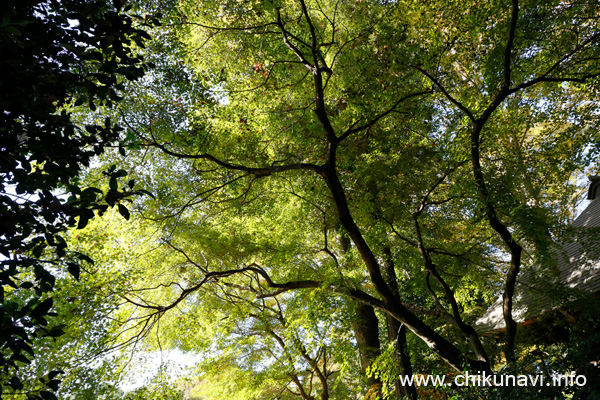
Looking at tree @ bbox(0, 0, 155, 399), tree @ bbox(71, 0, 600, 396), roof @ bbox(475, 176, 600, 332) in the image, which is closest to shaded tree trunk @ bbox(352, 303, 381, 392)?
tree @ bbox(71, 0, 600, 396)

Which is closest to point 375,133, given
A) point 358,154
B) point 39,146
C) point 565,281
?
point 358,154

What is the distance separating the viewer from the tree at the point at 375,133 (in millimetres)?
5488

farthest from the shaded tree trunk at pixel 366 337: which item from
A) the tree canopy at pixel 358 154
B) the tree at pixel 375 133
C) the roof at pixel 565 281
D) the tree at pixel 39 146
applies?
the tree at pixel 39 146

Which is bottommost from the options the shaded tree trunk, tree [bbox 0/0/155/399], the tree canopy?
tree [bbox 0/0/155/399]

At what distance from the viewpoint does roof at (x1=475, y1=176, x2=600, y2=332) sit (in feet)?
22.9

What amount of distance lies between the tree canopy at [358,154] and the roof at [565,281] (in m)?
0.44

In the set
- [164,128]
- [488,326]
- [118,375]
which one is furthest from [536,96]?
[118,375]

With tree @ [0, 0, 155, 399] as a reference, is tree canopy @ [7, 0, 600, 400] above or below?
above

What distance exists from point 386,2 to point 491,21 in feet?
8.38

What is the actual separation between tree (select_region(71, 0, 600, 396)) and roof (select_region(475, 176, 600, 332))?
0.61 meters

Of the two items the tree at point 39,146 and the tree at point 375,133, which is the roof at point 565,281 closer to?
the tree at point 375,133

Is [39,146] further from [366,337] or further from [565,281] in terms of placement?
[565,281]

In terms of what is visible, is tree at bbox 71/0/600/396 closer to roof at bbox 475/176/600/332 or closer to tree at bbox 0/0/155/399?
roof at bbox 475/176/600/332

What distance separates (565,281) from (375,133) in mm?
5977
